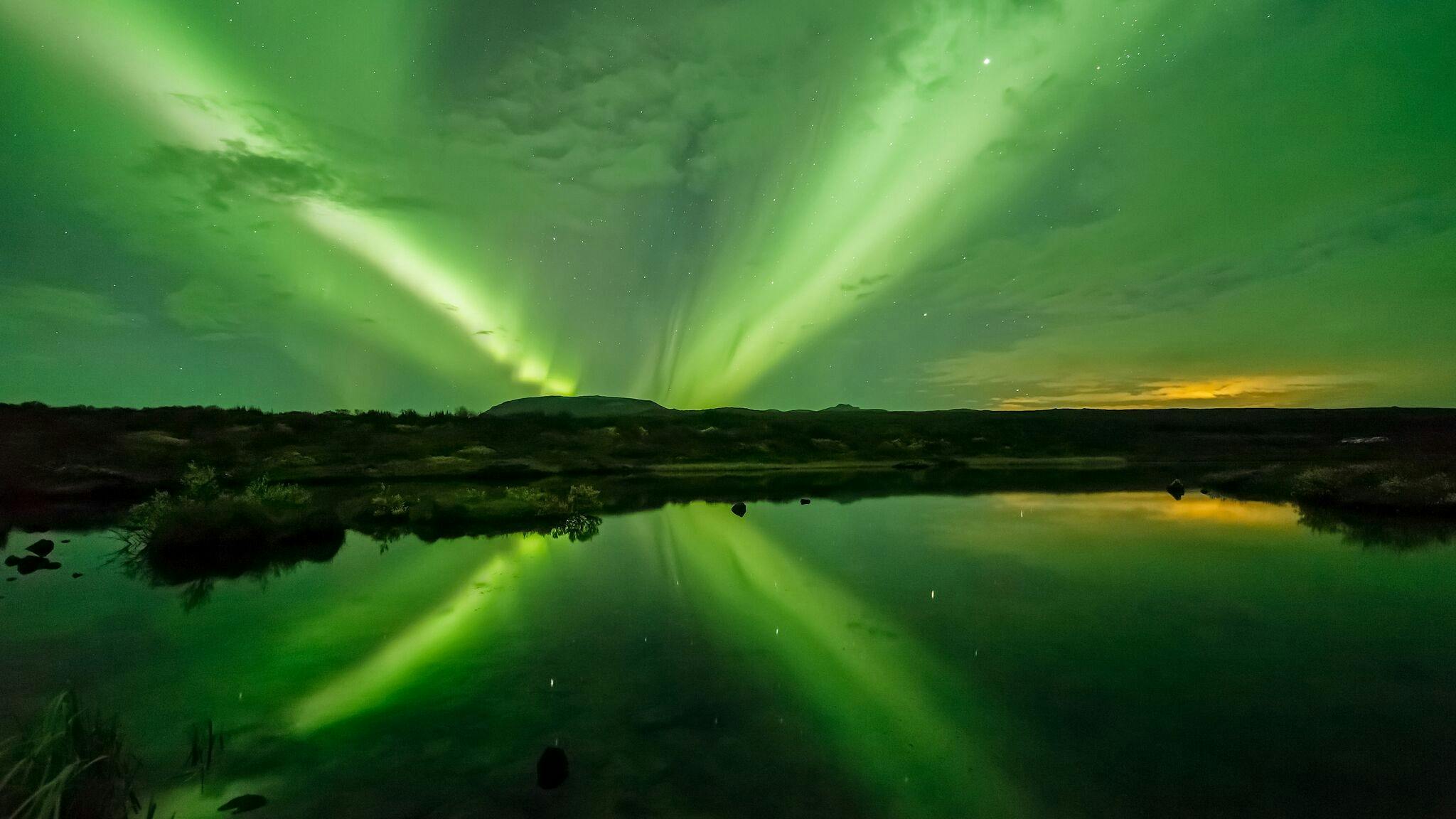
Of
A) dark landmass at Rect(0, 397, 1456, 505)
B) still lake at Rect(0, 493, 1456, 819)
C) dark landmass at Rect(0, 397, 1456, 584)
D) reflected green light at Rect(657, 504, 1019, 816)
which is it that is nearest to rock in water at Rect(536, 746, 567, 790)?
still lake at Rect(0, 493, 1456, 819)

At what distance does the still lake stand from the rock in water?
12.7 inches

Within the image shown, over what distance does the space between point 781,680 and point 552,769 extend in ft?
15.7

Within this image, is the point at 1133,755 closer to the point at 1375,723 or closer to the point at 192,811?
the point at 1375,723

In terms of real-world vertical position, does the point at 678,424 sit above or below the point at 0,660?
above

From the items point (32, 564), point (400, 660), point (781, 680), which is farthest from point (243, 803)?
point (32, 564)

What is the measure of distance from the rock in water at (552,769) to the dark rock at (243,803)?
10.5 feet

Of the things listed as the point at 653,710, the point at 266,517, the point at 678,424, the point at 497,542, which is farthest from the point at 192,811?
the point at 678,424

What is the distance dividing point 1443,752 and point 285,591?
79.1ft

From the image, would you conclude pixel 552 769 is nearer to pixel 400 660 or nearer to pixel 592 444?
pixel 400 660

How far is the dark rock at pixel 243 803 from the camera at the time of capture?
7.01 m

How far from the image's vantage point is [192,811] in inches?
276

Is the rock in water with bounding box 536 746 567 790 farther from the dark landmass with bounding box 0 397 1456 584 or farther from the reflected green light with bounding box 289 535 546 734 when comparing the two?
the dark landmass with bounding box 0 397 1456 584

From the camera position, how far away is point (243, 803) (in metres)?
7.15

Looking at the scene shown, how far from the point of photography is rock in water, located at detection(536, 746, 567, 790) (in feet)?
24.3
